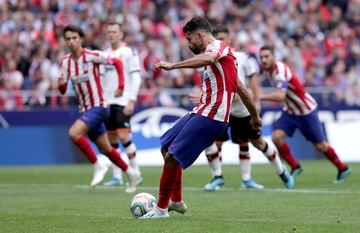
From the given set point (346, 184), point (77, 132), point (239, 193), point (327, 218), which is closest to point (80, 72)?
point (77, 132)

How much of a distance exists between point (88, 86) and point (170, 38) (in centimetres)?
1258

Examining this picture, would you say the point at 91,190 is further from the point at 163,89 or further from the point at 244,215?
the point at 163,89

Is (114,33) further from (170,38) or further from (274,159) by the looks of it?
(170,38)

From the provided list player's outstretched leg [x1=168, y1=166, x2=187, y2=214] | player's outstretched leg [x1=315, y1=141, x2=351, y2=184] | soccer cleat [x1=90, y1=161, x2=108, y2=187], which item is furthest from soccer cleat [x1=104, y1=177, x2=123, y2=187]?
player's outstretched leg [x1=168, y1=166, x2=187, y2=214]

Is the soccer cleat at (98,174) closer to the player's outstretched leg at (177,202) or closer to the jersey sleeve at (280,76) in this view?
the jersey sleeve at (280,76)

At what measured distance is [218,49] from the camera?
9.83m

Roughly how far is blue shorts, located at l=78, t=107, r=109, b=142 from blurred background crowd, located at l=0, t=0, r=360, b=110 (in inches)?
335

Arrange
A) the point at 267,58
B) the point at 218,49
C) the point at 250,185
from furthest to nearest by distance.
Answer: the point at 267,58, the point at 250,185, the point at 218,49

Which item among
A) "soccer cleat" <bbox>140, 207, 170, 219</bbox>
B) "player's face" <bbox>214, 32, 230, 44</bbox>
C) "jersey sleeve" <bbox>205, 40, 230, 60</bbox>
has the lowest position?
"soccer cleat" <bbox>140, 207, 170, 219</bbox>

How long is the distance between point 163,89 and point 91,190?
9951mm

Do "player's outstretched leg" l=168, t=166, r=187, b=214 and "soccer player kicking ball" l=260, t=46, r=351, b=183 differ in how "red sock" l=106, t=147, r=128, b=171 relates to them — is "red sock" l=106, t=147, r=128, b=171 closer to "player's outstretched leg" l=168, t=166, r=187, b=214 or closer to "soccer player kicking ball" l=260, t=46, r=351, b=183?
"soccer player kicking ball" l=260, t=46, r=351, b=183

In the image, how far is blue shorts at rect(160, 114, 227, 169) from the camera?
9.88 m

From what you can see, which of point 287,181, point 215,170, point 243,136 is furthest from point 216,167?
point 287,181

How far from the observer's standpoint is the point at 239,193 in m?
13.8
